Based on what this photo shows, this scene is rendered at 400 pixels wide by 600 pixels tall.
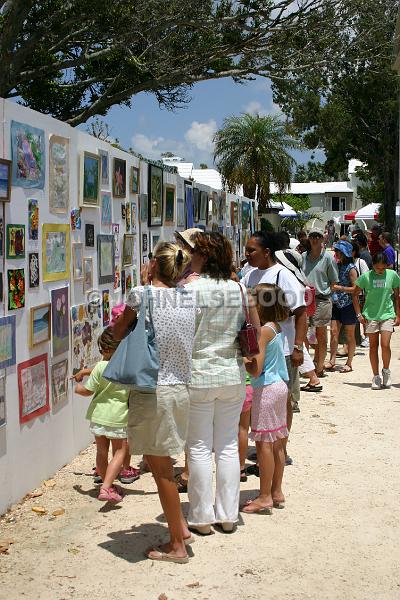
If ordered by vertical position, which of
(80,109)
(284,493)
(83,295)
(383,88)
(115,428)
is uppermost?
(383,88)

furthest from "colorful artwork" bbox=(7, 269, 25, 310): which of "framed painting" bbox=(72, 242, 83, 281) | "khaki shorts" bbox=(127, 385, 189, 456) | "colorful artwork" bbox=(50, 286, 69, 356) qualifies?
"khaki shorts" bbox=(127, 385, 189, 456)

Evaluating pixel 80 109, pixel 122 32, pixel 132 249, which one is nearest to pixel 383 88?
pixel 80 109

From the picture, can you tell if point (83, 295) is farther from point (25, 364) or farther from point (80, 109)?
point (80, 109)

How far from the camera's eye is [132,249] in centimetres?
760

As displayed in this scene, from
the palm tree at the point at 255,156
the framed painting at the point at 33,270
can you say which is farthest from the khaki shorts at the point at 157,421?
the palm tree at the point at 255,156

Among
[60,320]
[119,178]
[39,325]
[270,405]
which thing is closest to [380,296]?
[119,178]

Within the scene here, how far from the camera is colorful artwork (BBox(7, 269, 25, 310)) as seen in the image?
4828 millimetres

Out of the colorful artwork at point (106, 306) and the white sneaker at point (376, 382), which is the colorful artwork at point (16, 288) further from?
the white sneaker at point (376, 382)

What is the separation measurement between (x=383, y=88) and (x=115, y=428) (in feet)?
114

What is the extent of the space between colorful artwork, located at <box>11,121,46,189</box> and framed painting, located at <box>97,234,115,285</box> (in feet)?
4.38

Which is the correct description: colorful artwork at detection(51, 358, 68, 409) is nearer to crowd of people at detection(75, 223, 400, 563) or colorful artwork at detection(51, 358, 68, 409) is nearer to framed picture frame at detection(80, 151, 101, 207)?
crowd of people at detection(75, 223, 400, 563)

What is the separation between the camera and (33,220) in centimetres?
521

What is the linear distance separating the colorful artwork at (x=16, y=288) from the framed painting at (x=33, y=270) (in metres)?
0.12

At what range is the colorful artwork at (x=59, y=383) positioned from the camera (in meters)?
5.65
